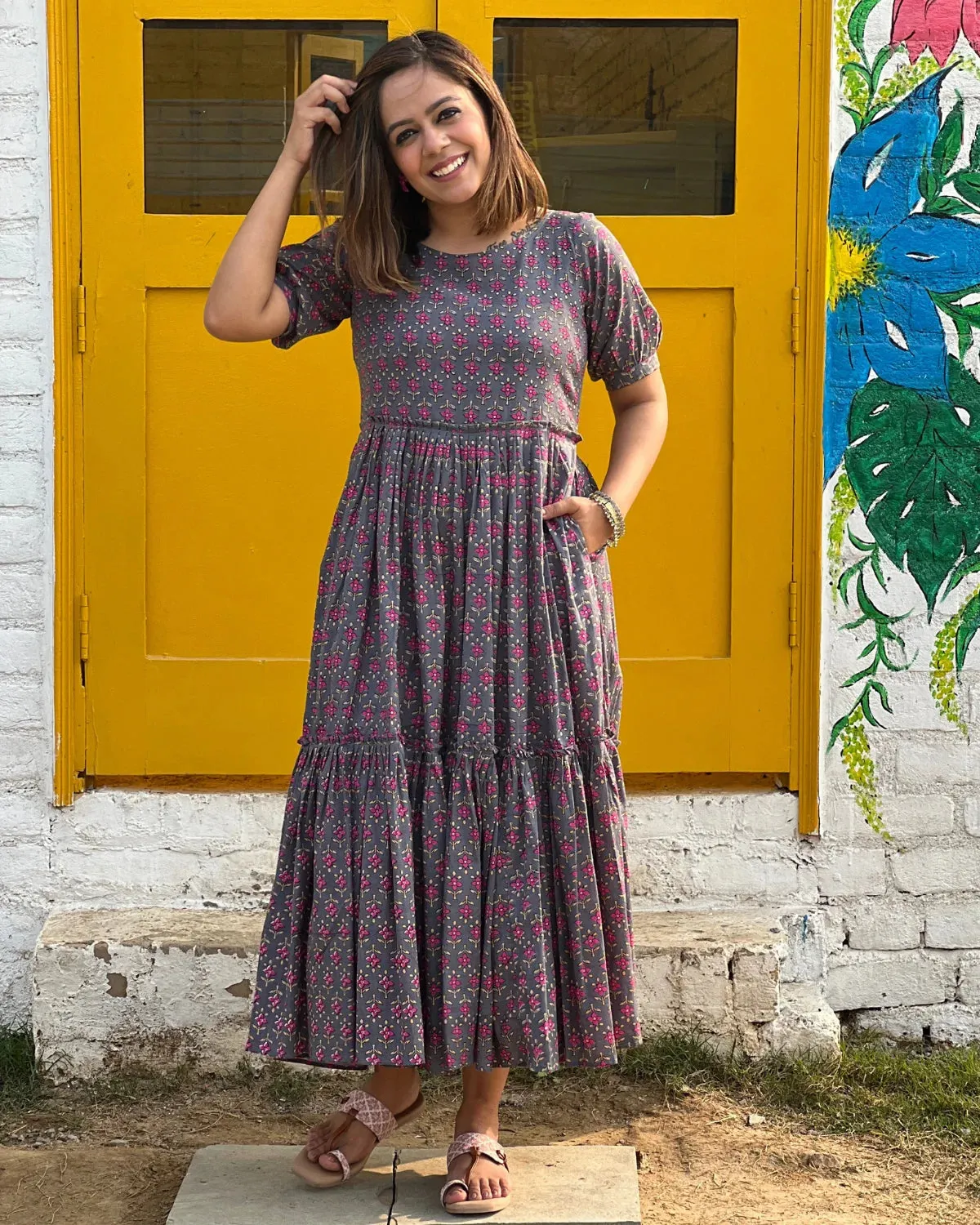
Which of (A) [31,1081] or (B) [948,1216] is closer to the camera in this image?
(B) [948,1216]

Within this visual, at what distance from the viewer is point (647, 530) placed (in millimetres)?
3627

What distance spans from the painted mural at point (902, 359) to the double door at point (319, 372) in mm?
140

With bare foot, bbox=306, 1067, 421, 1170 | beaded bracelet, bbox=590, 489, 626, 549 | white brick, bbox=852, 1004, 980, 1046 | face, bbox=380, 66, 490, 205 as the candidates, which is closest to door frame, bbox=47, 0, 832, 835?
white brick, bbox=852, 1004, 980, 1046

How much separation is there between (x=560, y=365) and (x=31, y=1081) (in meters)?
2.06

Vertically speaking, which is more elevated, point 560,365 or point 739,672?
point 560,365

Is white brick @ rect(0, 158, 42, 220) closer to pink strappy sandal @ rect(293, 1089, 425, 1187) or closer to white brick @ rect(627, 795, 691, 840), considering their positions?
white brick @ rect(627, 795, 691, 840)

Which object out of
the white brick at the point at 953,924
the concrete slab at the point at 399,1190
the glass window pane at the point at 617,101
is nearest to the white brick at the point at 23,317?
the glass window pane at the point at 617,101

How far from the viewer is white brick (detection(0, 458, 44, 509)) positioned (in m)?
3.56

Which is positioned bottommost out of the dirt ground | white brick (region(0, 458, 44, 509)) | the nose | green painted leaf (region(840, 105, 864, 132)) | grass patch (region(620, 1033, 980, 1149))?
the dirt ground

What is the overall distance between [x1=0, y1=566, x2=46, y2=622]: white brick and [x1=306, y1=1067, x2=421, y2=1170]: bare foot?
145cm

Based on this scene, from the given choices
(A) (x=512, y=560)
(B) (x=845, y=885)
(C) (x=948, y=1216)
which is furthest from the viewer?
(B) (x=845, y=885)

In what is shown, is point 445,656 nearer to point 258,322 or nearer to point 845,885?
point 258,322

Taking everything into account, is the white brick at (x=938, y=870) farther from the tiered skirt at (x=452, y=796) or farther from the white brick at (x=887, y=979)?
the tiered skirt at (x=452, y=796)

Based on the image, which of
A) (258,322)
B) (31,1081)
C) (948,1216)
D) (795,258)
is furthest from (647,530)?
(31,1081)
